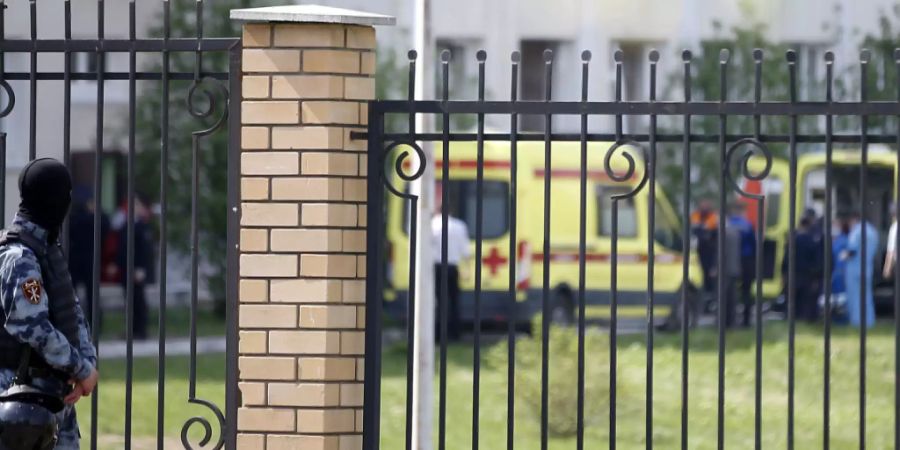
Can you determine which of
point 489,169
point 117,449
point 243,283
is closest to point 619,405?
point 117,449

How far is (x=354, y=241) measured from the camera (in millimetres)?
5238

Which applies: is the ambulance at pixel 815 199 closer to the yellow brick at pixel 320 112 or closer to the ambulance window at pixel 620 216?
the ambulance window at pixel 620 216

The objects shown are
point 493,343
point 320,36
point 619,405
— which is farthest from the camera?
point 493,343

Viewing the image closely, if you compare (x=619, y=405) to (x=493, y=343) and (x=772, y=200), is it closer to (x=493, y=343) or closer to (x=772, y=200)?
(x=493, y=343)

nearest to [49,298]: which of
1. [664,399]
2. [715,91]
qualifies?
[664,399]

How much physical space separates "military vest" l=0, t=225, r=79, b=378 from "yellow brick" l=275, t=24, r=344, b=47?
106 centimetres

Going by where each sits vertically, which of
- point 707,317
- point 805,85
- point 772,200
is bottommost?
point 707,317

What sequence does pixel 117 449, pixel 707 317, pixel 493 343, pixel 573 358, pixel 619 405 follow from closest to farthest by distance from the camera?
pixel 117 449 < pixel 573 358 < pixel 619 405 < pixel 493 343 < pixel 707 317

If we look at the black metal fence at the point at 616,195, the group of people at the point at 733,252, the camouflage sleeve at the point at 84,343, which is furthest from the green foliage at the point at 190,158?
the camouflage sleeve at the point at 84,343

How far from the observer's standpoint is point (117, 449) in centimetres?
1001

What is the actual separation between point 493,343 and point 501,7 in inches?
423

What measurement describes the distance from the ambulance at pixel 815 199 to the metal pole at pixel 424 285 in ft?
45.2

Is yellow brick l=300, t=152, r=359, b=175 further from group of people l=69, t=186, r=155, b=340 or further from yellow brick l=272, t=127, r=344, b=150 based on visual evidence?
→ group of people l=69, t=186, r=155, b=340

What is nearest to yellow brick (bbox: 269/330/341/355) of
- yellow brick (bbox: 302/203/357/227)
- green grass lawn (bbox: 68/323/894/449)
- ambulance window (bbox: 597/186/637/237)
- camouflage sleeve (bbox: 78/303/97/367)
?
yellow brick (bbox: 302/203/357/227)
